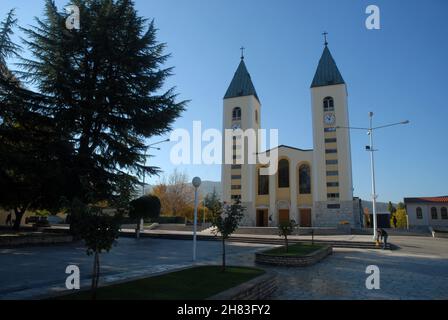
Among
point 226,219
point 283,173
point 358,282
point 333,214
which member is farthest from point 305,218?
point 226,219

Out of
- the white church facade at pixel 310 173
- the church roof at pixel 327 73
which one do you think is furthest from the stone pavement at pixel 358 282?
the church roof at pixel 327 73

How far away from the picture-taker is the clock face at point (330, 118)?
146 ft

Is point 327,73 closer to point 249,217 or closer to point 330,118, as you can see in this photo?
point 330,118

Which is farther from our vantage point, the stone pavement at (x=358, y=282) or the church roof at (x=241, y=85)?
the church roof at (x=241, y=85)

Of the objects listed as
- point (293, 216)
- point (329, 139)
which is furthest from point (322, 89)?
point (293, 216)

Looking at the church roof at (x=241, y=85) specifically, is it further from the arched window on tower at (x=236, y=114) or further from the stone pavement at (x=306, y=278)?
the stone pavement at (x=306, y=278)

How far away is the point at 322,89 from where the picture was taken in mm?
46156

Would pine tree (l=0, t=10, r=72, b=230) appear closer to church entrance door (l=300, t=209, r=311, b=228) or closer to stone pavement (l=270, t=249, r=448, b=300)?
stone pavement (l=270, t=249, r=448, b=300)

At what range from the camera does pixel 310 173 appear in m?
45.3

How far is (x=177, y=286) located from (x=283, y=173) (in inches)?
1616

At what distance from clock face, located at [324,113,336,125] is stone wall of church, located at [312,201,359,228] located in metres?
10.7

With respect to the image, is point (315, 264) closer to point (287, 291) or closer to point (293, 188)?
point (287, 291)

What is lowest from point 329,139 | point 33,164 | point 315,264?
point 315,264
